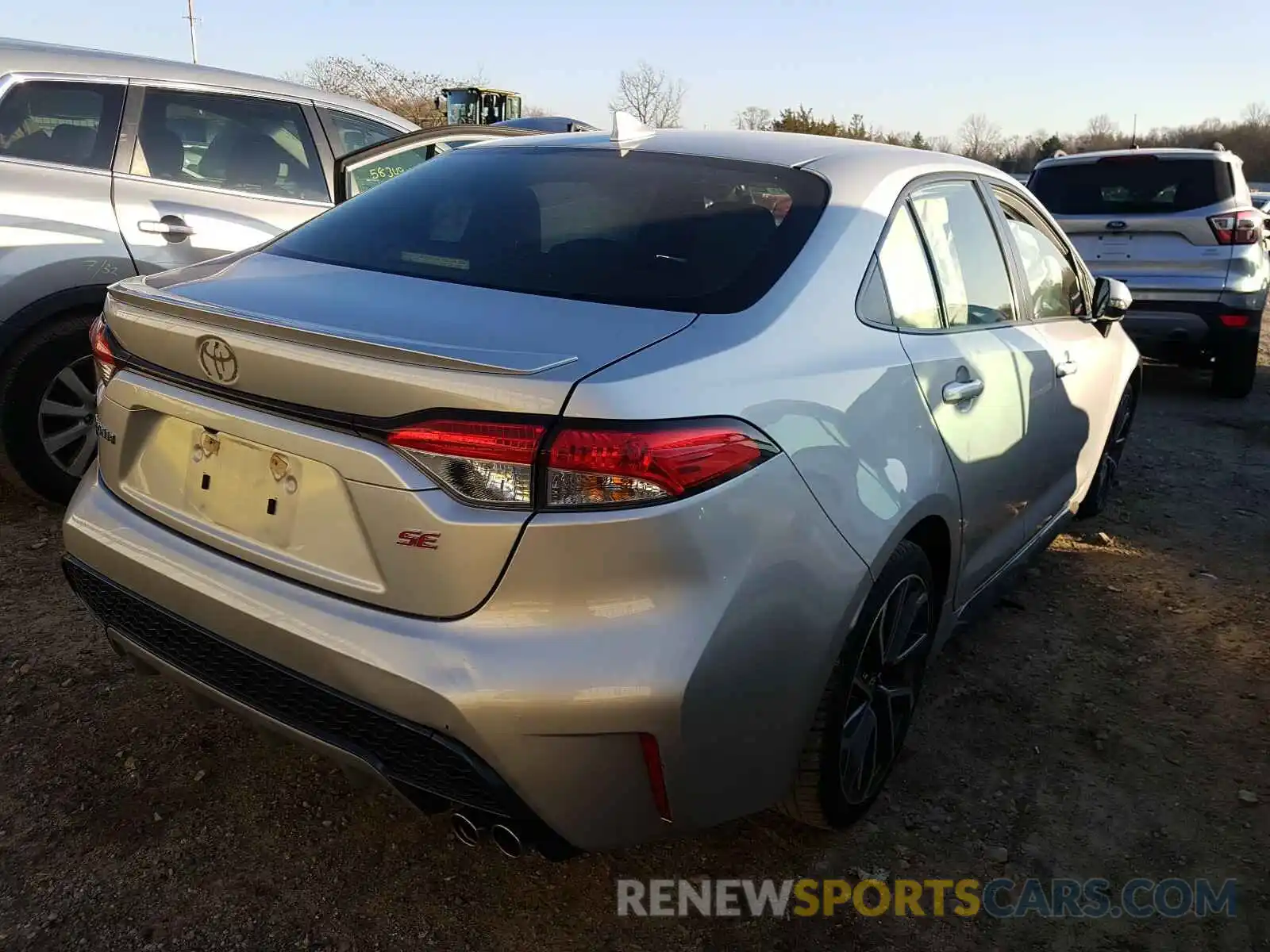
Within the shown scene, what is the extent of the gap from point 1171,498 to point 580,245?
4.11 m

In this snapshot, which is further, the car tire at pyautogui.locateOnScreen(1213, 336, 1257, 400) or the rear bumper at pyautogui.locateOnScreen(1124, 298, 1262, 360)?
the car tire at pyautogui.locateOnScreen(1213, 336, 1257, 400)

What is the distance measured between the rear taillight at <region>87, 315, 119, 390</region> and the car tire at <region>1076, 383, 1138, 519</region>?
3812 millimetres

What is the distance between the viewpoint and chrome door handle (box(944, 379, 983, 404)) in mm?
2484

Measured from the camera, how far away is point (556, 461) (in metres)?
1.66

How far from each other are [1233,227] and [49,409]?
7.12m

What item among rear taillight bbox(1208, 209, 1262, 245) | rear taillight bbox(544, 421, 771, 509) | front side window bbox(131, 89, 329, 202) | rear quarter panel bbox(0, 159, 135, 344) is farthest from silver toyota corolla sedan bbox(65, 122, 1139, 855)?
rear taillight bbox(1208, 209, 1262, 245)

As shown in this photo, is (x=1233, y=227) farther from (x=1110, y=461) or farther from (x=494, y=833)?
(x=494, y=833)

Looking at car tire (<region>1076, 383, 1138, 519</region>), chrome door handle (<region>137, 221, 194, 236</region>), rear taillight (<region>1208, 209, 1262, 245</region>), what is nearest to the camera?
chrome door handle (<region>137, 221, 194, 236</region>)

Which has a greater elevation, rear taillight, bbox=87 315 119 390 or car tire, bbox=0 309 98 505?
rear taillight, bbox=87 315 119 390

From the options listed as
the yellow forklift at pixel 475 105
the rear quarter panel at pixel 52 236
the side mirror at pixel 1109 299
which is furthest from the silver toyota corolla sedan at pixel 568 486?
the yellow forklift at pixel 475 105

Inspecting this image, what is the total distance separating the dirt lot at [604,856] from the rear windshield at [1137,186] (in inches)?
172

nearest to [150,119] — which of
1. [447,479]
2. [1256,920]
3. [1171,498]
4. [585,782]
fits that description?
[447,479]

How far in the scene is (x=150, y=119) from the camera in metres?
4.30

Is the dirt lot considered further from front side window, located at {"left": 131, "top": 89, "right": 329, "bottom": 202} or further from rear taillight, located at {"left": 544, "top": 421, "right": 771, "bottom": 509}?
front side window, located at {"left": 131, "top": 89, "right": 329, "bottom": 202}
